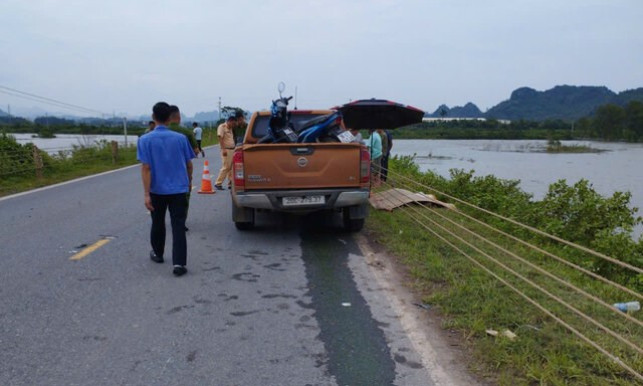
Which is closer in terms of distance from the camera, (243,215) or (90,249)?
(90,249)

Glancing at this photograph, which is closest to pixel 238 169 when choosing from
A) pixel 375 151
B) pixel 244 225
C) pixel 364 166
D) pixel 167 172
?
pixel 244 225

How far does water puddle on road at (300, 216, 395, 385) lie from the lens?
3262 millimetres

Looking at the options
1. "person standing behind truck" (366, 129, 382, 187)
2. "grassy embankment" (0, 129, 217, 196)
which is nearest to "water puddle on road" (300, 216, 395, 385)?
"person standing behind truck" (366, 129, 382, 187)

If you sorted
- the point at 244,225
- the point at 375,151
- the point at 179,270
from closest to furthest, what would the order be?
the point at 179,270 < the point at 244,225 < the point at 375,151

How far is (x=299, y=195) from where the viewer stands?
21.9ft

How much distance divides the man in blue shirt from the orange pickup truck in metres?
1.15

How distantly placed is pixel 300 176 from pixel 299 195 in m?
0.26

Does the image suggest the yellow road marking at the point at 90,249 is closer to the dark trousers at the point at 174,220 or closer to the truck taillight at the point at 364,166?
the dark trousers at the point at 174,220

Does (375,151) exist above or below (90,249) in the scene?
above

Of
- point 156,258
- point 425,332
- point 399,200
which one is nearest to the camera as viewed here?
point 425,332

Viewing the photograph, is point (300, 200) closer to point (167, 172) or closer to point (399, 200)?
point (167, 172)

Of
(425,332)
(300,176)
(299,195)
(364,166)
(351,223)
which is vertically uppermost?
(364,166)

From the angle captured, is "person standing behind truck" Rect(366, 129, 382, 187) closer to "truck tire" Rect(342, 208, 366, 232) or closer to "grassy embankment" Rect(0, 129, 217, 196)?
"truck tire" Rect(342, 208, 366, 232)

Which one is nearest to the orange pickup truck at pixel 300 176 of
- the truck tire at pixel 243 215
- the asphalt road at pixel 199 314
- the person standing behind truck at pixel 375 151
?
the truck tire at pixel 243 215
